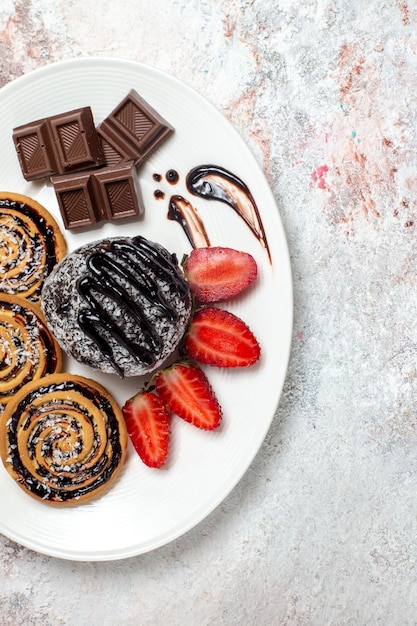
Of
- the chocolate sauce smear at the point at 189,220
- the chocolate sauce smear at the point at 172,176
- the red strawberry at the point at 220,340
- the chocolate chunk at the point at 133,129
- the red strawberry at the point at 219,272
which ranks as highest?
the chocolate chunk at the point at 133,129

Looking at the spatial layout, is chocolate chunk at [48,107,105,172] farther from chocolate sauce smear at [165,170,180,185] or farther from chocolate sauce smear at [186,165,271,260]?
chocolate sauce smear at [186,165,271,260]

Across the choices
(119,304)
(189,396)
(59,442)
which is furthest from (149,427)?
(119,304)

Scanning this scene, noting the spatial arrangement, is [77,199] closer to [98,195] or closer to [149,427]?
[98,195]

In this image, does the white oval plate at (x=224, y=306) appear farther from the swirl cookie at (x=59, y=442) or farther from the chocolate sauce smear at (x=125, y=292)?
the chocolate sauce smear at (x=125, y=292)

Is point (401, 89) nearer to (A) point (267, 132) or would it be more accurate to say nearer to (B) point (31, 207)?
(A) point (267, 132)

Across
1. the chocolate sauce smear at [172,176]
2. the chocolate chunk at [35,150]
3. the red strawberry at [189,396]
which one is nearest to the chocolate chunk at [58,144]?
the chocolate chunk at [35,150]
